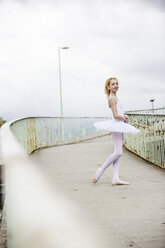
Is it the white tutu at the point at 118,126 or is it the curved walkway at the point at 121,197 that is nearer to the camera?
the curved walkway at the point at 121,197

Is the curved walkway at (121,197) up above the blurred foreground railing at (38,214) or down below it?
below

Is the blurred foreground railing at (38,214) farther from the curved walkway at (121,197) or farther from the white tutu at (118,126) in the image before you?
the white tutu at (118,126)

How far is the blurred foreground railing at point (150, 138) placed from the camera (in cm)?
788

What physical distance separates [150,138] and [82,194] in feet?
12.3

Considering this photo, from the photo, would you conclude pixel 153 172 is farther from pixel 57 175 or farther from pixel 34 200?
pixel 34 200

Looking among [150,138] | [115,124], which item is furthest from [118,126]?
[150,138]

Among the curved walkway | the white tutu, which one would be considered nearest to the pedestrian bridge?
the curved walkway

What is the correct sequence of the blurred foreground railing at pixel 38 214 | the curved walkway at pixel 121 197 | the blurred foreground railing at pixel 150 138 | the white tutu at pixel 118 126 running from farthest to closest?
the blurred foreground railing at pixel 150 138, the white tutu at pixel 118 126, the curved walkway at pixel 121 197, the blurred foreground railing at pixel 38 214

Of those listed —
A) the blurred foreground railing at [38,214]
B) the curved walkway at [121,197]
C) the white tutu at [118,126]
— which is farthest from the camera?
the white tutu at [118,126]

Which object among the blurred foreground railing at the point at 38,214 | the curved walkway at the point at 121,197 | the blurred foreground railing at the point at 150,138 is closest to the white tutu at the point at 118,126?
the curved walkway at the point at 121,197

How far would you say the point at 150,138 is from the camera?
28.2ft

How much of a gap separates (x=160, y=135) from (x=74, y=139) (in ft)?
28.3

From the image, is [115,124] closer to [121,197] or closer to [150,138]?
[121,197]

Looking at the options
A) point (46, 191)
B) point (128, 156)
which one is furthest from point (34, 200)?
point (128, 156)
